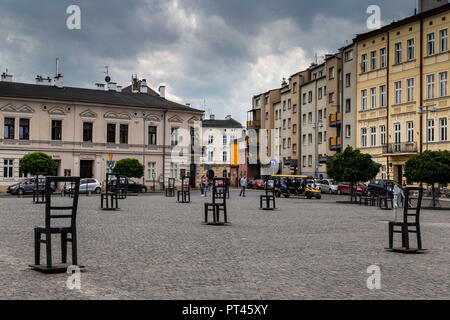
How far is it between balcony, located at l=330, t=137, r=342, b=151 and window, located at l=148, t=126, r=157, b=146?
19.8m

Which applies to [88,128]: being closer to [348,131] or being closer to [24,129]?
[24,129]

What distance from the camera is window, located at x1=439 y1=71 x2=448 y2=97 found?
4699 cm

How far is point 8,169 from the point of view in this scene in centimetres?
5609

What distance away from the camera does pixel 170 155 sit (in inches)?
2613

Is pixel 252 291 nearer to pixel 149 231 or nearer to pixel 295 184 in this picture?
pixel 149 231

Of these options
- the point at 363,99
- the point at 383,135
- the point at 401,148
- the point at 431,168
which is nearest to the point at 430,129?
the point at 401,148

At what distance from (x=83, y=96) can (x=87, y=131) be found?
3893 millimetres

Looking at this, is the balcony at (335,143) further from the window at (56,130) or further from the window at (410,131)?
the window at (56,130)

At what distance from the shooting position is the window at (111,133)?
6279cm

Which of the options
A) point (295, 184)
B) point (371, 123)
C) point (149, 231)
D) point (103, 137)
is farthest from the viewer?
point (103, 137)

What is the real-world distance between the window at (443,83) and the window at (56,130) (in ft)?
121
